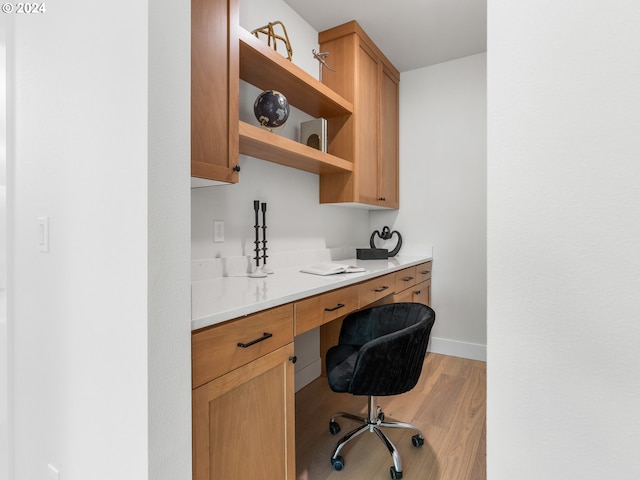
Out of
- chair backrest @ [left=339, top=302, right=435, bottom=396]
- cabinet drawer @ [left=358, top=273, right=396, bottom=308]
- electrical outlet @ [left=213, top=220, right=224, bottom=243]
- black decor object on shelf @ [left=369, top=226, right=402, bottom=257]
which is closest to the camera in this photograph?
chair backrest @ [left=339, top=302, right=435, bottom=396]

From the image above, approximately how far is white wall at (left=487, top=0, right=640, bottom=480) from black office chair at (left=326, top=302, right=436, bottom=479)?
875mm

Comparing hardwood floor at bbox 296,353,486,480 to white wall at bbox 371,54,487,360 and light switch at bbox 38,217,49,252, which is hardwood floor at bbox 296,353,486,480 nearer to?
white wall at bbox 371,54,487,360

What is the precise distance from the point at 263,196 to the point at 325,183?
667mm

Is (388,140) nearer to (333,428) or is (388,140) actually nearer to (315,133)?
(315,133)

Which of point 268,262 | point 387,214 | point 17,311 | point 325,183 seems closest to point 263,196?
point 268,262

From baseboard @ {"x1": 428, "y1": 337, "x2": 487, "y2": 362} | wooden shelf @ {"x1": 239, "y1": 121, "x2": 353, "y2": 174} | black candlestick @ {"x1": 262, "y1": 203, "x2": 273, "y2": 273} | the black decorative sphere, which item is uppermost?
the black decorative sphere

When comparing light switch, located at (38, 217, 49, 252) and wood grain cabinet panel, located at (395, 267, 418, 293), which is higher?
light switch, located at (38, 217, 49, 252)

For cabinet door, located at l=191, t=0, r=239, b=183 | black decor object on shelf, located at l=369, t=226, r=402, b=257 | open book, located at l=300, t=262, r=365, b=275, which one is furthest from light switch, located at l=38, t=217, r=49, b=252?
black decor object on shelf, located at l=369, t=226, r=402, b=257

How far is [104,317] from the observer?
861mm

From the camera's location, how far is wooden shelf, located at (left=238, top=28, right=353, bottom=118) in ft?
5.21

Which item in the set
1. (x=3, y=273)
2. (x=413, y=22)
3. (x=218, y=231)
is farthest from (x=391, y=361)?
(x=413, y=22)

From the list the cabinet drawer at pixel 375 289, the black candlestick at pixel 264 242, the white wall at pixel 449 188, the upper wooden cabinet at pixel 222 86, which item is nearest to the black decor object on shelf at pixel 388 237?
the white wall at pixel 449 188

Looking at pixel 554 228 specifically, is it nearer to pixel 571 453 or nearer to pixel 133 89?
pixel 571 453

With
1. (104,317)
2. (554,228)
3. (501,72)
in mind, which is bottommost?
(104,317)
